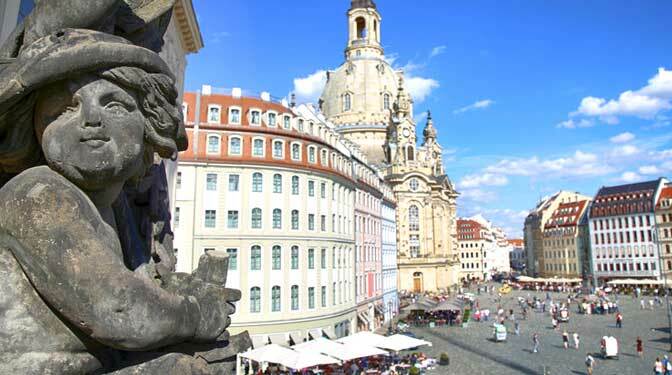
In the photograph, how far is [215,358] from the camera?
2.29 m


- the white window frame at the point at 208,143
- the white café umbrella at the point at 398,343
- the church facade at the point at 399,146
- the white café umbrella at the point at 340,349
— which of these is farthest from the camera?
the church facade at the point at 399,146

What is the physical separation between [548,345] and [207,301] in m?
37.0

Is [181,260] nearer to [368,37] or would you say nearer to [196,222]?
[196,222]

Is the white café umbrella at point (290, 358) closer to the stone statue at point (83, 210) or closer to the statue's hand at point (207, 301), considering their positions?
the statue's hand at point (207, 301)

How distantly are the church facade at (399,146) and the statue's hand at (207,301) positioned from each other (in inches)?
3046

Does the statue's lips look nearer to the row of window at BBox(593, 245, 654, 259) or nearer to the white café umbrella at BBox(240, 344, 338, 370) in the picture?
the white café umbrella at BBox(240, 344, 338, 370)

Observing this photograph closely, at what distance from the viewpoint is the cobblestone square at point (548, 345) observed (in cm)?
2666

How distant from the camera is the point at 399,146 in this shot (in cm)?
8094

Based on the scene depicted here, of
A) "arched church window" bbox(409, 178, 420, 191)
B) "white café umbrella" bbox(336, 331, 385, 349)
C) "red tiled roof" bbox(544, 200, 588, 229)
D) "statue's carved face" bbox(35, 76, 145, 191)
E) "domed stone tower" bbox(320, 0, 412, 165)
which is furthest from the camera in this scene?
"red tiled roof" bbox(544, 200, 588, 229)

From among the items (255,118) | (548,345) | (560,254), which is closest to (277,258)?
(255,118)

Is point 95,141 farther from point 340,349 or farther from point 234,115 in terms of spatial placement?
point 234,115

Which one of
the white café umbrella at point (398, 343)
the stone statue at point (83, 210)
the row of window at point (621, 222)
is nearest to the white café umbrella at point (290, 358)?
the white café umbrella at point (398, 343)

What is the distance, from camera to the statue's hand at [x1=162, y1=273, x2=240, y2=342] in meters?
2.19

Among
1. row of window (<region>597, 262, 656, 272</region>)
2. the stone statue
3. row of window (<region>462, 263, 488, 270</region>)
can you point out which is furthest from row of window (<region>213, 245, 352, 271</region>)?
row of window (<region>462, 263, 488, 270</region>)
